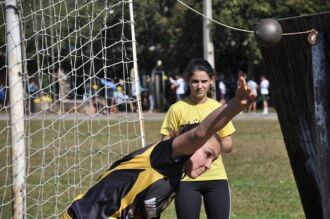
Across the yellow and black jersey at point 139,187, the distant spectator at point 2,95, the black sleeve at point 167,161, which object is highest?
the distant spectator at point 2,95

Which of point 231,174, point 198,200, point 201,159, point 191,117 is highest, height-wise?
point 191,117

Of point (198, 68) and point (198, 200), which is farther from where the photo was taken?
point (198, 200)

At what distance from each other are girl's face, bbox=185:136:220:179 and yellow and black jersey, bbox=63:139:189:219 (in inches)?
1.6

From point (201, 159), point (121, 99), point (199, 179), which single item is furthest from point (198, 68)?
point (121, 99)

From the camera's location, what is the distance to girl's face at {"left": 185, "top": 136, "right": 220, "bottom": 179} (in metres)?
3.36

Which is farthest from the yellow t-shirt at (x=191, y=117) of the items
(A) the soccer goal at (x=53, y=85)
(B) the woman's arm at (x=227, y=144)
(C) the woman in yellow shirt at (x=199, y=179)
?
(A) the soccer goal at (x=53, y=85)

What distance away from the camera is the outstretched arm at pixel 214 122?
3.07m

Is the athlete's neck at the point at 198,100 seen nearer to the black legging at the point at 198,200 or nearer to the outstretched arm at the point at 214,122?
the black legging at the point at 198,200

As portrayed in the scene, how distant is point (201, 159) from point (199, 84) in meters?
1.65

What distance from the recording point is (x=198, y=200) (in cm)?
503

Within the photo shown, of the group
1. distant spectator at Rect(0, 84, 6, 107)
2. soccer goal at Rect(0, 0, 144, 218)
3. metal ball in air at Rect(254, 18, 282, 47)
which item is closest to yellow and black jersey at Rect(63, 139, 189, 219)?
metal ball in air at Rect(254, 18, 282, 47)

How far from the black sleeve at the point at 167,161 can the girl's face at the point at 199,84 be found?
1.62 meters

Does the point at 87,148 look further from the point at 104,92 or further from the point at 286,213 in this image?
the point at 286,213

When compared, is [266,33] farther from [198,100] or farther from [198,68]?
[198,100]
